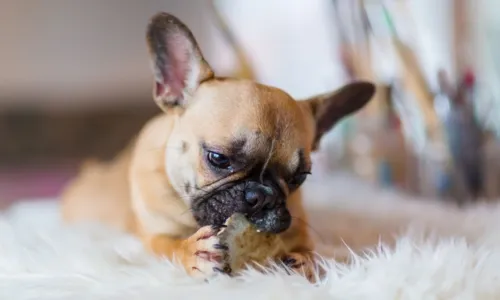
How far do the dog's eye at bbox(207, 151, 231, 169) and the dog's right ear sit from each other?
0.46ft

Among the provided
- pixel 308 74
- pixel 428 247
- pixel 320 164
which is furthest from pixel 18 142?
pixel 428 247

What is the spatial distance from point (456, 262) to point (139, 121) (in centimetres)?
259

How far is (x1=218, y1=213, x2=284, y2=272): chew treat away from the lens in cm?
80

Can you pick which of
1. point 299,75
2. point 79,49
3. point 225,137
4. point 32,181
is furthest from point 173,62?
point 79,49

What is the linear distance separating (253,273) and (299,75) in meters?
2.09

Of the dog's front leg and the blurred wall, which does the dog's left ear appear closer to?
the dog's front leg

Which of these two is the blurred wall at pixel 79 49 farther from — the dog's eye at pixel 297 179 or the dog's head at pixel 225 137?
the dog's eye at pixel 297 179

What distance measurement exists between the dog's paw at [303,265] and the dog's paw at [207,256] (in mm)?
85

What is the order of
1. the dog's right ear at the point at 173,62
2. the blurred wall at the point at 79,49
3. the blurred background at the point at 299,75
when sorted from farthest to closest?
the blurred wall at the point at 79,49
the blurred background at the point at 299,75
the dog's right ear at the point at 173,62

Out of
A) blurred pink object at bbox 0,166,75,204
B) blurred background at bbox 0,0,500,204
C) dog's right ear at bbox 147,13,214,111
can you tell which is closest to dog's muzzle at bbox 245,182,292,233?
dog's right ear at bbox 147,13,214,111

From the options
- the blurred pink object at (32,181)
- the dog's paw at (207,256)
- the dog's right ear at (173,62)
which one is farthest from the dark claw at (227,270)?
the blurred pink object at (32,181)

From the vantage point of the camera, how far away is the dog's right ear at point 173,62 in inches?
37.7

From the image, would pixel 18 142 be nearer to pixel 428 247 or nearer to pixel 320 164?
pixel 320 164

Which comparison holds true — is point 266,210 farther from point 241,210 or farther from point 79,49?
point 79,49
